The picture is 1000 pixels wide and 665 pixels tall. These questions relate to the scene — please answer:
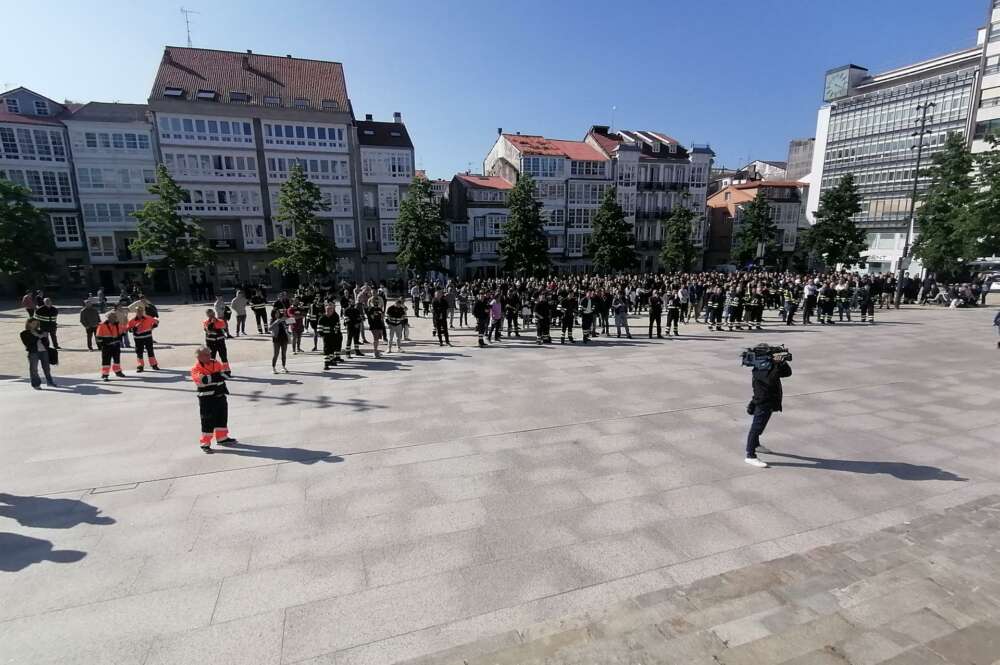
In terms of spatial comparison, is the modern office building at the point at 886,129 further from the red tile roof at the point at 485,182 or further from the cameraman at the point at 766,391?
the cameraman at the point at 766,391

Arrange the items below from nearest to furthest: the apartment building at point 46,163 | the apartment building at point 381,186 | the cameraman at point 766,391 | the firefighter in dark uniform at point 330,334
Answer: the cameraman at point 766,391 < the firefighter in dark uniform at point 330,334 < the apartment building at point 46,163 < the apartment building at point 381,186

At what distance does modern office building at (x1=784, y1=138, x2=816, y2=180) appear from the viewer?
6819cm

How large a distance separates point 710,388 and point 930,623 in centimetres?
718

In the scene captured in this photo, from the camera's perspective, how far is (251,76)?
37.9 meters

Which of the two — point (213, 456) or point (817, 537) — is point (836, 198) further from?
point (213, 456)

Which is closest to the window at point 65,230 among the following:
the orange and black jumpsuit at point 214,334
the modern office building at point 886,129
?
the orange and black jumpsuit at point 214,334

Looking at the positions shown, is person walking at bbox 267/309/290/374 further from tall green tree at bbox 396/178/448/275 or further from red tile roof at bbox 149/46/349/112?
red tile roof at bbox 149/46/349/112

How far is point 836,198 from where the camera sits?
40375 mm

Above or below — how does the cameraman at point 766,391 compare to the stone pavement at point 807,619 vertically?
above

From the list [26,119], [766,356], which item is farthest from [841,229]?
[26,119]

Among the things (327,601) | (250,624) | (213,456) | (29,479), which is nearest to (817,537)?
(327,601)

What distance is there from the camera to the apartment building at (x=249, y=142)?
117 ft

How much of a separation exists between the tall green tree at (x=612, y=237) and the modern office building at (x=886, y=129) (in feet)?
77.6

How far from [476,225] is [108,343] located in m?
35.4
